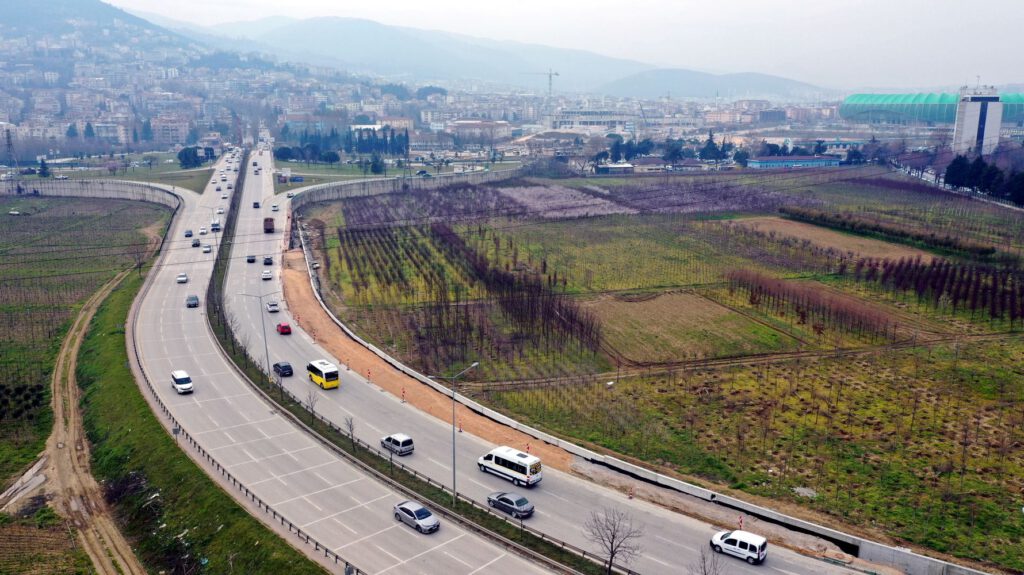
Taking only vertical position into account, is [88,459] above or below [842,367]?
below

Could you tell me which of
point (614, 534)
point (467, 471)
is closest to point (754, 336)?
point (467, 471)

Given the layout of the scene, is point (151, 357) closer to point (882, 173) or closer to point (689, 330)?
point (689, 330)

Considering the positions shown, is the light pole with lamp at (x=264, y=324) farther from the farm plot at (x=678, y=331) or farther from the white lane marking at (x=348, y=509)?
the farm plot at (x=678, y=331)

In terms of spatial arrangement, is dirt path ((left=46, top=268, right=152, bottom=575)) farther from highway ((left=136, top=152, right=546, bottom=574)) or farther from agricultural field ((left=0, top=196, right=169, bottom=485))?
highway ((left=136, top=152, right=546, bottom=574))

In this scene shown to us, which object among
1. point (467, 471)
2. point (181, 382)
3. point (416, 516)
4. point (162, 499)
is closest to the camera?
point (416, 516)

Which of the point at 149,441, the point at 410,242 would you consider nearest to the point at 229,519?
the point at 149,441

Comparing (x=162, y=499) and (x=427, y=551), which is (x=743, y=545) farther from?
(x=162, y=499)
